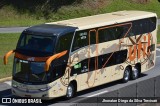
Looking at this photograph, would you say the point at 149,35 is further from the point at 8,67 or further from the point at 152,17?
the point at 8,67

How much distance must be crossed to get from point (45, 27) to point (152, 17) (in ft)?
25.3

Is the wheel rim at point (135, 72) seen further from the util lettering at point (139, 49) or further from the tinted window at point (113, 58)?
the tinted window at point (113, 58)

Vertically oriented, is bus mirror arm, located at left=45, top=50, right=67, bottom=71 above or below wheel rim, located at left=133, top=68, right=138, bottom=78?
above

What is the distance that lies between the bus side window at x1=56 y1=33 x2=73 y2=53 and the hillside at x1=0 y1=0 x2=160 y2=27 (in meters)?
28.5

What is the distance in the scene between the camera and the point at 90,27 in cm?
2169

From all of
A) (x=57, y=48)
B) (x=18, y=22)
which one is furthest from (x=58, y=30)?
(x=18, y=22)

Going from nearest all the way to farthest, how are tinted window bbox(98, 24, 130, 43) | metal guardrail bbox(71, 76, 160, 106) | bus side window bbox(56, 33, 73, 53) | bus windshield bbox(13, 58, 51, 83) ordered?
metal guardrail bbox(71, 76, 160, 106) < bus windshield bbox(13, 58, 51, 83) < bus side window bbox(56, 33, 73, 53) < tinted window bbox(98, 24, 130, 43)

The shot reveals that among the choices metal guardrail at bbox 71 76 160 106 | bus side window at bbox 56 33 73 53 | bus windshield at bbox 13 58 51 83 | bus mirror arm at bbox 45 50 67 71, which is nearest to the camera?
metal guardrail at bbox 71 76 160 106

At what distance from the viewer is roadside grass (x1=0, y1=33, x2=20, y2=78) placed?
86.2 ft

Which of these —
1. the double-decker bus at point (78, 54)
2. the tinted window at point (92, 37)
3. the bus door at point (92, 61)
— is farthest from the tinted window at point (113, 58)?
the tinted window at point (92, 37)

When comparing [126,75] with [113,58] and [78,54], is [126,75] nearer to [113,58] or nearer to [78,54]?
[113,58]

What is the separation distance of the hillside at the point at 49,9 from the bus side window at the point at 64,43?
28.5 metres

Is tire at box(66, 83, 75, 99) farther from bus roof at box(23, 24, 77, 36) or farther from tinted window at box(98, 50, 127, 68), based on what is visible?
bus roof at box(23, 24, 77, 36)

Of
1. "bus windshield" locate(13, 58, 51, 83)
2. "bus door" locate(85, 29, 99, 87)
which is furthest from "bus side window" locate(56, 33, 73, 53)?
"bus door" locate(85, 29, 99, 87)
